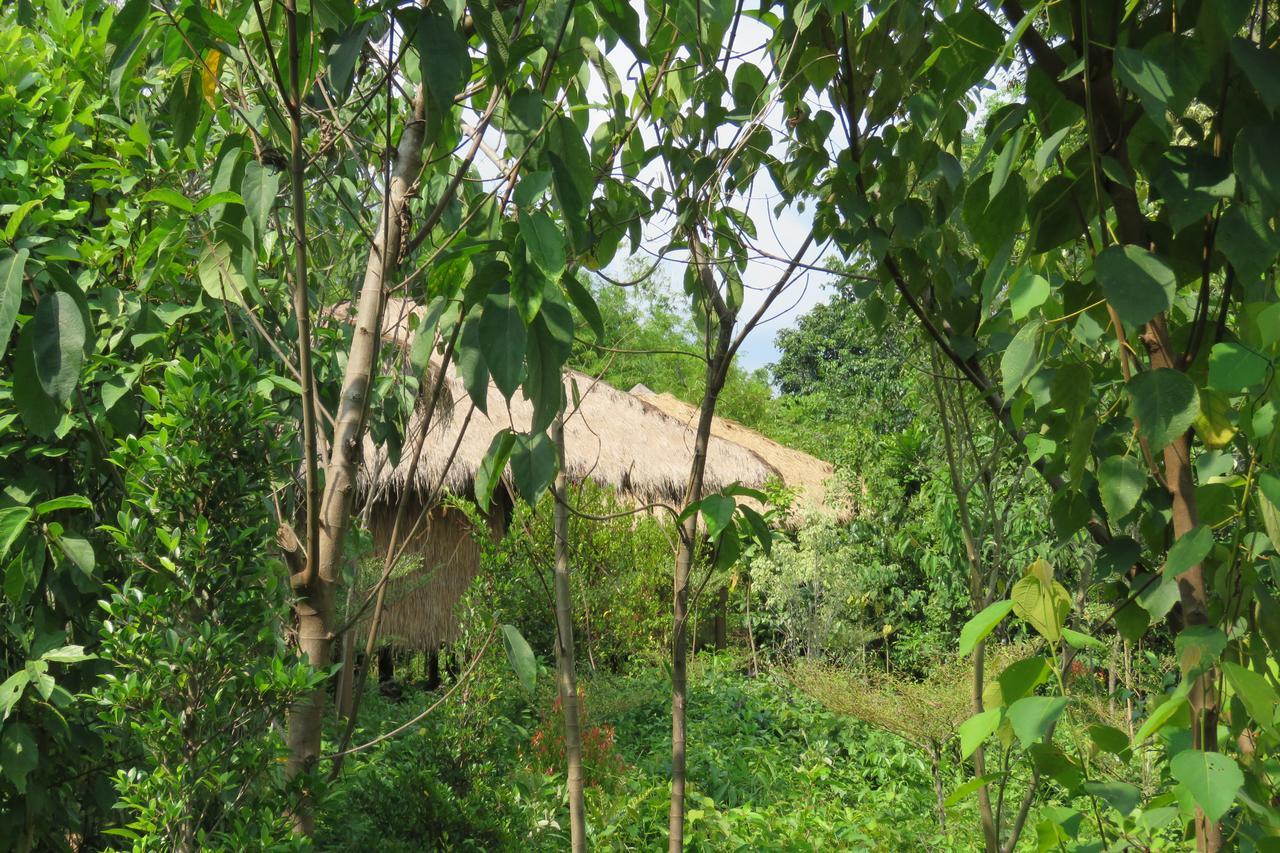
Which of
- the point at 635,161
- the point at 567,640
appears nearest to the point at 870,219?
the point at 635,161

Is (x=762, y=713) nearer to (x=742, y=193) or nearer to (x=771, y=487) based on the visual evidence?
(x=771, y=487)

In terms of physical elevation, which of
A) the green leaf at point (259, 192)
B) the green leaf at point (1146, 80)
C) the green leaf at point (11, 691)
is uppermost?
the green leaf at point (259, 192)

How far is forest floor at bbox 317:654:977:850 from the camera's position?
254cm

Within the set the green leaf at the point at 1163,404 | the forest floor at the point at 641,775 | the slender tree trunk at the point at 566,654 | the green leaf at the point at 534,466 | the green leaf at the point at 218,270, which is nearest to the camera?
the green leaf at the point at 1163,404

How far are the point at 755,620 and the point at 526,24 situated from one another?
311 inches

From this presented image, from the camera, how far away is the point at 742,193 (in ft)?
6.48

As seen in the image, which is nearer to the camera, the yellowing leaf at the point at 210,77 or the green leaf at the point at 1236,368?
the green leaf at the point at 1236,368

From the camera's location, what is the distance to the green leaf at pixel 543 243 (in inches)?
32.5

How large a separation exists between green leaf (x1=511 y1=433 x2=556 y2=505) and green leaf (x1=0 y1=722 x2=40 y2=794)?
134cm

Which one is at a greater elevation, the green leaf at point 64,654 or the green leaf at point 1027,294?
the green leaf at point 1027,294

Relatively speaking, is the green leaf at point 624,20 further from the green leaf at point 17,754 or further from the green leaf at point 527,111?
the green leaf at point 17,754

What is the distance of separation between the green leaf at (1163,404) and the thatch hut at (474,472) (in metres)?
5.64

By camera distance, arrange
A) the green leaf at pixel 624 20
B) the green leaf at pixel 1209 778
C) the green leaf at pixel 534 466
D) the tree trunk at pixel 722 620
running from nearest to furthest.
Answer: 1. the green leaf at pixel 1209 778
2. the green leaf at pixel 534 466
3. the green leaf at pixel 624 20
4. the tree trunk at pixel 722 620

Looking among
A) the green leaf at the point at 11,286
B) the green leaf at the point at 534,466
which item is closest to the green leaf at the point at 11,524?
the green leaf at the point at 11,286
